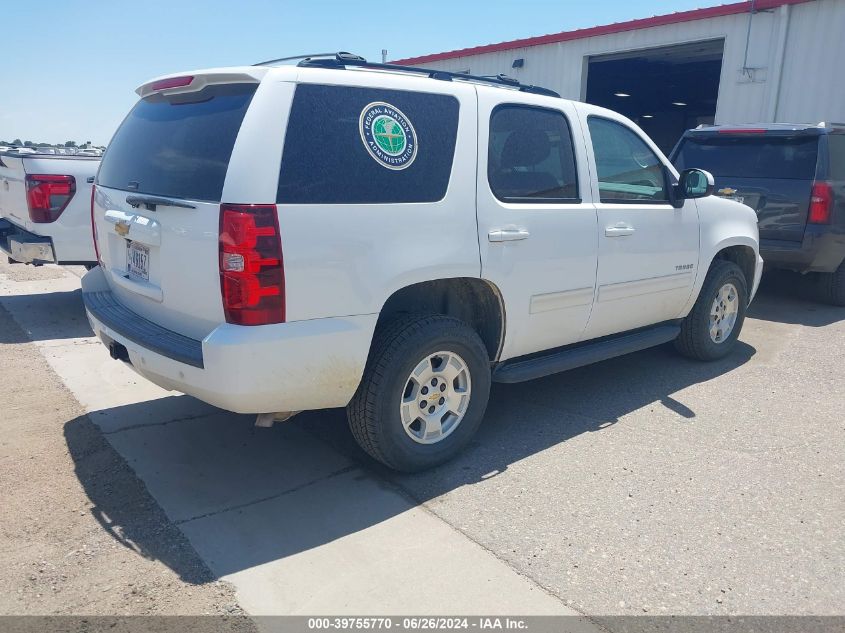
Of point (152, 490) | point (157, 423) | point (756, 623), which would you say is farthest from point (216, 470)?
point (756, 623)

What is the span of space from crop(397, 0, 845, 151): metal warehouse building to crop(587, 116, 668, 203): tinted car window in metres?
7.40

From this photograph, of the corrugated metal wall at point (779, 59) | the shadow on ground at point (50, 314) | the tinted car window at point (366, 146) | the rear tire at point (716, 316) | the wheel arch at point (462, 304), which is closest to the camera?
the tinted car window at point (366, 146)

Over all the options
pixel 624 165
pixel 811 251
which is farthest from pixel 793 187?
pixel 624 165

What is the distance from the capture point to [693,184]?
16.4 feet

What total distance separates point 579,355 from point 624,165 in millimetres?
1369

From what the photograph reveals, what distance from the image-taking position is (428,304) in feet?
12.8

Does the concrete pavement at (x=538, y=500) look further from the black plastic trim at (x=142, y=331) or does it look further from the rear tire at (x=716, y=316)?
the black plastic trim at (x=142, y=331)

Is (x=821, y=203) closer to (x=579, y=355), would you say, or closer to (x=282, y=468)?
(x=579, y=355)

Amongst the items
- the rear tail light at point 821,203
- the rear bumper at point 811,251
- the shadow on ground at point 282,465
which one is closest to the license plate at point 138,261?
the shadow on ground at point 282,465

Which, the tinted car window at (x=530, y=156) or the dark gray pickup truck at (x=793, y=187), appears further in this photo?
the dark gray pickup truck at (x=793, y=187)

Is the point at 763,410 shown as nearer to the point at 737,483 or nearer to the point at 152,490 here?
the point at 737,483

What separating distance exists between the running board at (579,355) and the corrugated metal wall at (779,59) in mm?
7360

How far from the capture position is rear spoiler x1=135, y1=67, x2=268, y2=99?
3.12 m

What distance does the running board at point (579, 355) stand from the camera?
4.13 metres
